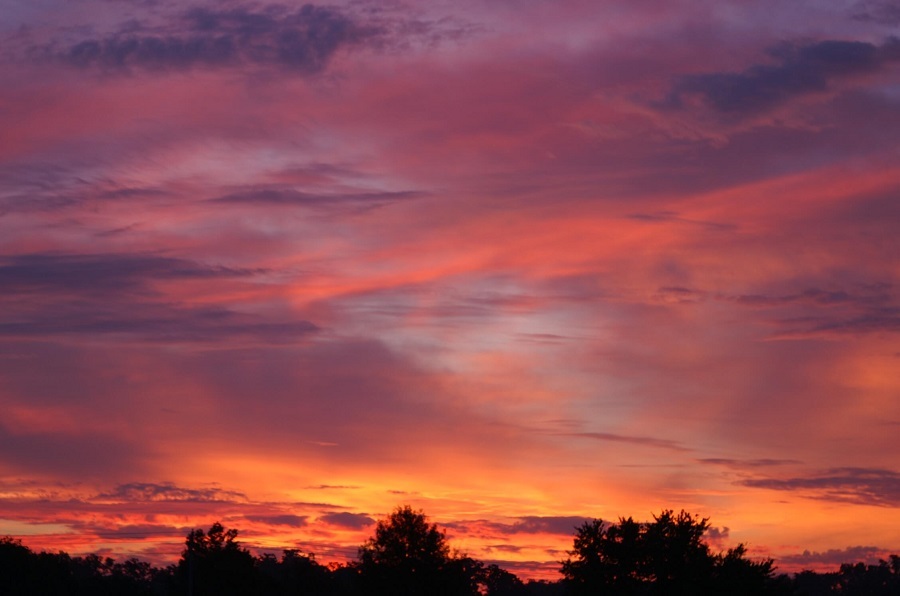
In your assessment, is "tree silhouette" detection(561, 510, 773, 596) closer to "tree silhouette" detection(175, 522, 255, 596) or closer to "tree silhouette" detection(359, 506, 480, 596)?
"tree silhouette" detection(359, 506, 480, 596)

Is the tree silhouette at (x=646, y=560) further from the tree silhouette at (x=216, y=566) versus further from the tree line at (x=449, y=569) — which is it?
the tree silhouette at (x=216, y=566)

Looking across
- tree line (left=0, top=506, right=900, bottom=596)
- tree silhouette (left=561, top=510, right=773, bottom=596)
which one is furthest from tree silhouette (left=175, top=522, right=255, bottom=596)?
tree silhouette (left=561, top=510, right=773, bottom=596)

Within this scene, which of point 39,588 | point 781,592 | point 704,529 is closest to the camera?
point 781,592

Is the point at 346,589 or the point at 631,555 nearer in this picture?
the point at 631,555

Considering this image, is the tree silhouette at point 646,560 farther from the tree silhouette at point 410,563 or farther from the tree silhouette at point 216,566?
the tree silhouette at point 216,566

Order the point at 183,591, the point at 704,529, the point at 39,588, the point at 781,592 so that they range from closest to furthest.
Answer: the point at 781,592, the point at 704,529, the point at 183,591, the point at 39,588

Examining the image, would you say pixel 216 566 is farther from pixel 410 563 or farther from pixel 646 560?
pixel 646 560

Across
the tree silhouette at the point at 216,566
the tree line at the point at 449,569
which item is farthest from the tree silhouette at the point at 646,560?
the tree silhouette at the point at 216,566

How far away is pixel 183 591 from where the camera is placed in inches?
4909

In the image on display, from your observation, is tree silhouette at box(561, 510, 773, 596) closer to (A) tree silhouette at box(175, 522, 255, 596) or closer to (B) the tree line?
(B) the tree line

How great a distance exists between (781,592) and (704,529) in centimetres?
1040

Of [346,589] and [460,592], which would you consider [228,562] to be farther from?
[460,592]

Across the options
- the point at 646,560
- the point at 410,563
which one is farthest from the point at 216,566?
the point at 646,560

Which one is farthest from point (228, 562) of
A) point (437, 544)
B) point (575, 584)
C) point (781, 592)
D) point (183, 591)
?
point (781, 592)
